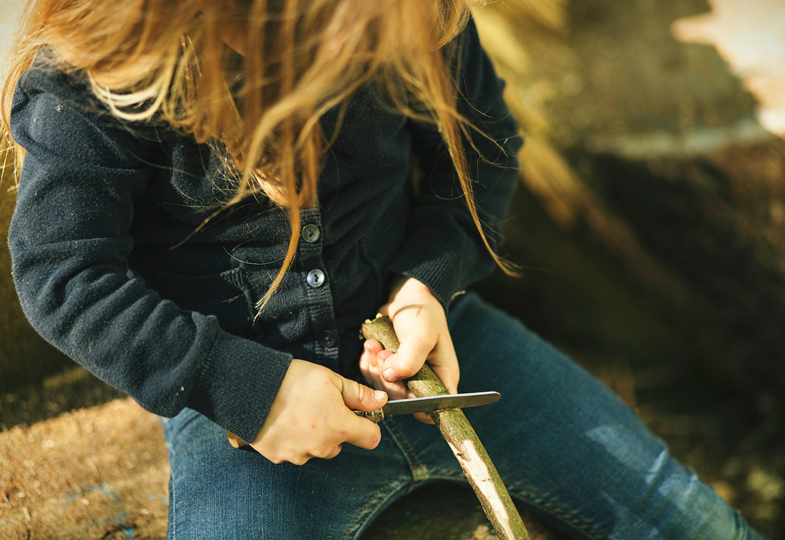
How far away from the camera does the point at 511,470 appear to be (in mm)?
901

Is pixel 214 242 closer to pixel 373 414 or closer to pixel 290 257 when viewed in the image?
pixel 290 257

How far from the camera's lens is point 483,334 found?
3.33 ft

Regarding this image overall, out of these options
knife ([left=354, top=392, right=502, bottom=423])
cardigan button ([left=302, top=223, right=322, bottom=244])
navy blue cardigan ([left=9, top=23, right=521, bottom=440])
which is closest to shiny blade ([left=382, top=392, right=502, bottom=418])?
knife ([left=354, top=392, right=502, bottom=423])

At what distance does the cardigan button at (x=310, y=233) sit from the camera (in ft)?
2.55

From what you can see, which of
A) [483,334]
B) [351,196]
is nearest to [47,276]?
[351,196]

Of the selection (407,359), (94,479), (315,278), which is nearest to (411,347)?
(407,359)

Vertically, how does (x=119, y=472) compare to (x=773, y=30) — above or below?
below

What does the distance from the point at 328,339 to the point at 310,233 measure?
0.49ft

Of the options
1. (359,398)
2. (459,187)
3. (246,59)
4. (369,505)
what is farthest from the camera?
(459,187)

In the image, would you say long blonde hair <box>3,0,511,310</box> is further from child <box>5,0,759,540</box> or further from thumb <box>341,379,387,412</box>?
thumb <box>341,379,387,412</box>

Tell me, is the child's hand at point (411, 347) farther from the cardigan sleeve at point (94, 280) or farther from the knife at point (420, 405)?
the cardigan sleeve at point (94, 280)

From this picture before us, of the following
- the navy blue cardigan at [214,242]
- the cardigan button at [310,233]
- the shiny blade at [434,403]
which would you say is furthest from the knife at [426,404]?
the cardigan button at [310,233]

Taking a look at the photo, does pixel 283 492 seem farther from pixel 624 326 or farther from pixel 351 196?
pixel 624 326

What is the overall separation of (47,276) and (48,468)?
0.45 metres
